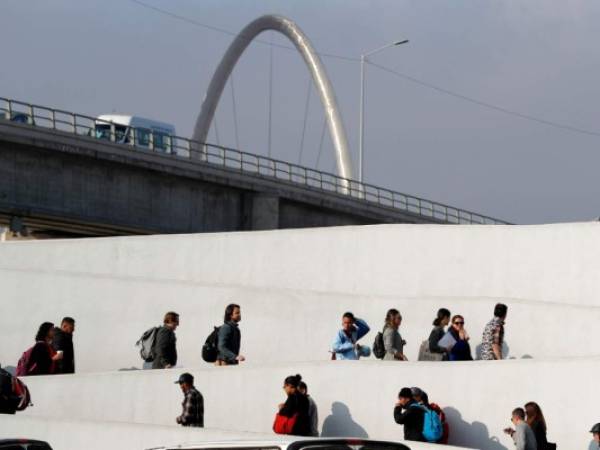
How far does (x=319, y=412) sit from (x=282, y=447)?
7.96 m

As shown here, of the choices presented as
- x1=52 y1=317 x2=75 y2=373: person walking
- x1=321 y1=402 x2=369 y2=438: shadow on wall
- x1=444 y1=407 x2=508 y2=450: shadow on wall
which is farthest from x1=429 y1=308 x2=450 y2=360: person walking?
x1=52 y1=317 x2=75 y2=373: person walking

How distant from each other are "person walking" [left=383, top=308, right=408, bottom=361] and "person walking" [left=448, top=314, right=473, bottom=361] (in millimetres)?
664

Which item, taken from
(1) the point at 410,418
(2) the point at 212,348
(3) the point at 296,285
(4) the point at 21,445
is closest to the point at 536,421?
(1) the point at 410,418

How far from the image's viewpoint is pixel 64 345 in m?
23.7

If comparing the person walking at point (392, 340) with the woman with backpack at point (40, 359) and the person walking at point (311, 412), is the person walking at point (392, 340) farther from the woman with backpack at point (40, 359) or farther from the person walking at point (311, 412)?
the woman with backpack at point (40, 359)

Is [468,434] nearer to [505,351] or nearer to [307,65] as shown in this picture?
[505,351]

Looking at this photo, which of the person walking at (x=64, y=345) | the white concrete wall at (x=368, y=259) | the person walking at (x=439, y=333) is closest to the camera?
the person walking at (x=439, y=333)

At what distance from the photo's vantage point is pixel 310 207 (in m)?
52.8

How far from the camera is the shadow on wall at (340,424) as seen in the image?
1994cm

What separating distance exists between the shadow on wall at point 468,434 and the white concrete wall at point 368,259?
5.77 meters

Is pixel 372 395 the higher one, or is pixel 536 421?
pixel 372 395

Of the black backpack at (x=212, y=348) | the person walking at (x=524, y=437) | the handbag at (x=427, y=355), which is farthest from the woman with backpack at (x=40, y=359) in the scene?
the person walking at (x=524, y=437)

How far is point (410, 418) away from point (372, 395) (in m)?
2.09

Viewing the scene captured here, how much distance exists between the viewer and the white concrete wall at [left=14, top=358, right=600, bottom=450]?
18469mm
